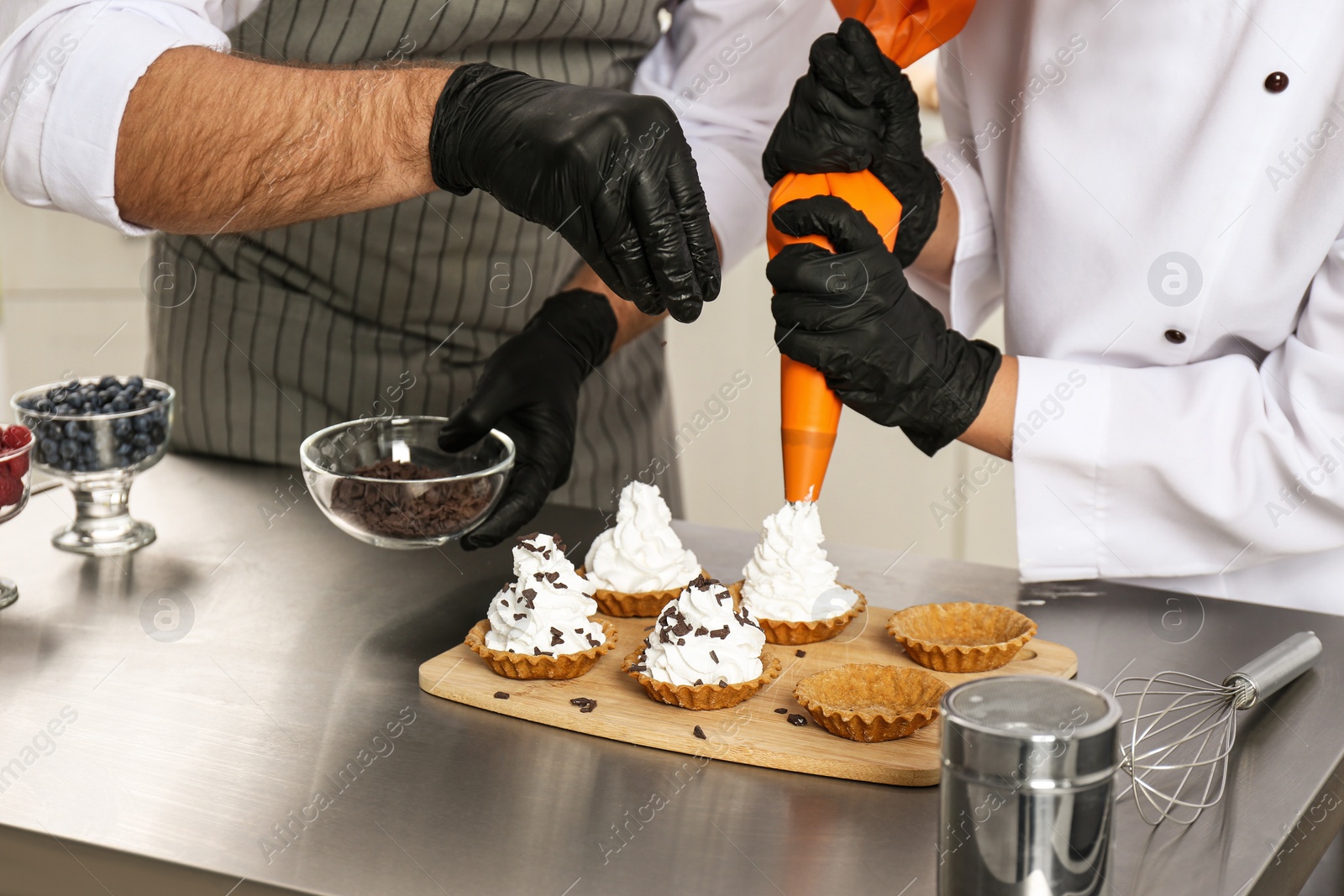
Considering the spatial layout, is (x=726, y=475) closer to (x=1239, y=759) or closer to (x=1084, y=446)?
(x=1084, y=446)

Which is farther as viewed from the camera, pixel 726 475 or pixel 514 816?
pixel 726 475

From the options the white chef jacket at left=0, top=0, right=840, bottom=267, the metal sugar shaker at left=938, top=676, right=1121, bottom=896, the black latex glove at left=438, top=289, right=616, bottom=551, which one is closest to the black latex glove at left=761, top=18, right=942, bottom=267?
the black latex glove at left=438, top=289, right=616, bottom=551

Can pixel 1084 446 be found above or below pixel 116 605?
above

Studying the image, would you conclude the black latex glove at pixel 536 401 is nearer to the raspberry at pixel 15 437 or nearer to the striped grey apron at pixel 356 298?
the striped grey apron at pixel 356 298

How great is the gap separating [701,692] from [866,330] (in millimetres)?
417

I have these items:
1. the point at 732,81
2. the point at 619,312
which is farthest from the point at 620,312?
the point at 732,81

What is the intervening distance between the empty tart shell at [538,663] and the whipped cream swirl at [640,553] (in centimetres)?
13

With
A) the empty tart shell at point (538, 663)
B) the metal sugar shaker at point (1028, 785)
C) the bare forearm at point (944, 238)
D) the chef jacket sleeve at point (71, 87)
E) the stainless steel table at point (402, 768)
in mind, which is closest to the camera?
the metal sugar shaker at point (1028, 785)

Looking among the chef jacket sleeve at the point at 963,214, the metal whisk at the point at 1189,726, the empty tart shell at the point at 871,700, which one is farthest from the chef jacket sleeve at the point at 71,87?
the metal whisk at the point at 1189,726

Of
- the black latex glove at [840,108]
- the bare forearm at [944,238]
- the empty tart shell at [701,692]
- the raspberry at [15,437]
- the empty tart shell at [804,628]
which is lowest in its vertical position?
the empty tart shell at [701,692]

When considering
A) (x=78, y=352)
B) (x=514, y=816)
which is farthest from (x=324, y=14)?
(x=78, y=352)

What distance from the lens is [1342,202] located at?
44.1 inches

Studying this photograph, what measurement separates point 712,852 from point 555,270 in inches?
41.2

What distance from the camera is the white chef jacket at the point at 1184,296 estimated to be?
1140mm
